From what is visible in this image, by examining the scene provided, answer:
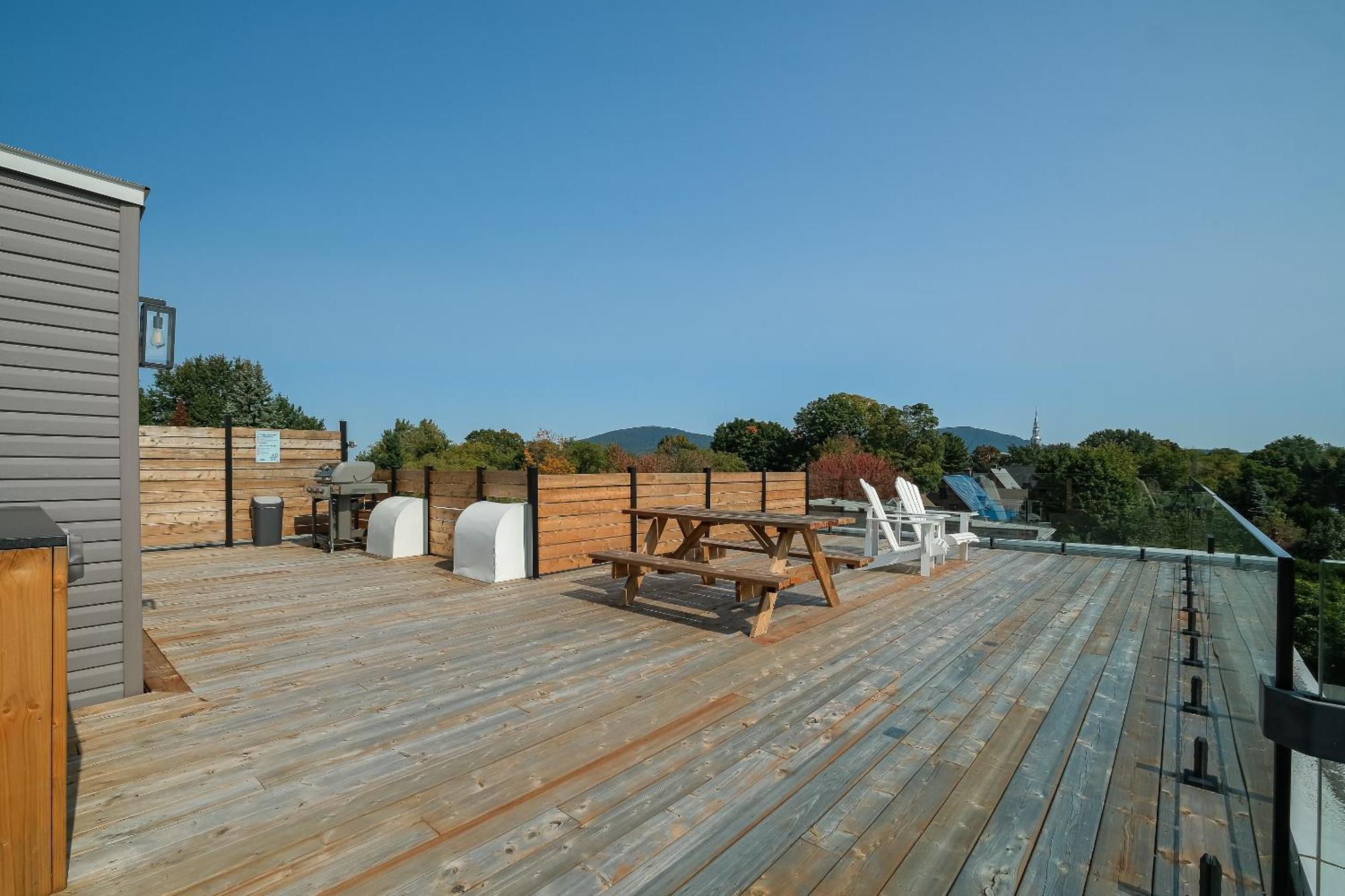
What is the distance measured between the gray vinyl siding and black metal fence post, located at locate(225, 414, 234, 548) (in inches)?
261

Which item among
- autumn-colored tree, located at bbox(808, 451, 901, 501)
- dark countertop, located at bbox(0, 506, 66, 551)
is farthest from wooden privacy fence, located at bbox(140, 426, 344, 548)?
autumn-colored tree, located at bbox(808, 451, 901, 501)

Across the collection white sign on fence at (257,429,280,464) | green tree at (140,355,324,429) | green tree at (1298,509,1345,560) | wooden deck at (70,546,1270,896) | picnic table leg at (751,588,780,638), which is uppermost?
green tree at (140,355,324,429)

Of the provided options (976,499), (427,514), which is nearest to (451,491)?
(427,514)

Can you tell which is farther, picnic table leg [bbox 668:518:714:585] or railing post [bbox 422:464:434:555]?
railing post [bbox 422:464:434:555]

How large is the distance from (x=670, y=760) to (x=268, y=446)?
9.54 metres

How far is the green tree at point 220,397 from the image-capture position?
32438 millimetres

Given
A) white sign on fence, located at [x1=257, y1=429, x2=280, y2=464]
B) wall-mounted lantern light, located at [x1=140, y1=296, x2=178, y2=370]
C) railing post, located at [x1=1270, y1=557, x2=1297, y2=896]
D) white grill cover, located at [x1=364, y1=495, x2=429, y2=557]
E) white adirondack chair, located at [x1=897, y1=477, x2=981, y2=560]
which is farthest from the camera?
white sign on fence, located at [x1=257, y1=429, x2=280, y2=464]

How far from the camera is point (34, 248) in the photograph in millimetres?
3016

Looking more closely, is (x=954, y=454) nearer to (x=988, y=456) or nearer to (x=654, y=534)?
(x=988, y=456)

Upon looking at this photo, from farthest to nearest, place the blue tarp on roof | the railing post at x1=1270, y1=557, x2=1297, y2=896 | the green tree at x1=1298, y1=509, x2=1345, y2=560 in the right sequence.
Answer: the green tree at x1=1298, y1=509, x2=1345, y2=560, the blue tarp on roof, the railing post at x1=1270, y1=557, x2=1297, y2=896

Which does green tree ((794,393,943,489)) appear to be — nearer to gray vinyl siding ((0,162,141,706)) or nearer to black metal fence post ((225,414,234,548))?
black metal fence post ((225,414,234,548))

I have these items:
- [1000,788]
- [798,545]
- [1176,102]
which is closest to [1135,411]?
[1176,102]

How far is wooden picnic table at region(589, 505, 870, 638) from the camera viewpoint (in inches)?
169

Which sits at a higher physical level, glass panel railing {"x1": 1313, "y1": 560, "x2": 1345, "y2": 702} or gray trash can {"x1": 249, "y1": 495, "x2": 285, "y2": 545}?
glass panel railing {"x1": 1313, "y1": 560, "x2": 1345, "y2": 702}
